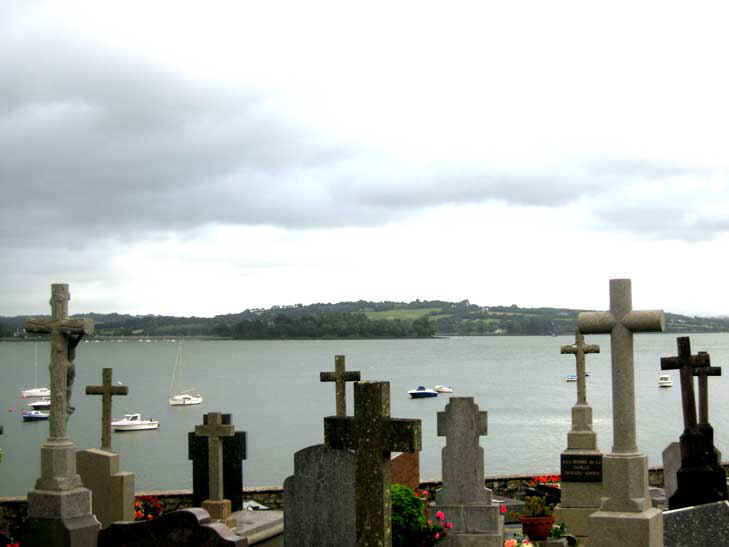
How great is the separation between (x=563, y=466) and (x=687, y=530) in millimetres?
5395

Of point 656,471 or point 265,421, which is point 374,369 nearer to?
point 265,421

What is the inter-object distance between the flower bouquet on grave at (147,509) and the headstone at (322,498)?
416 cm

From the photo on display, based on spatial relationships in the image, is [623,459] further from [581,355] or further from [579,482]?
[581,355]

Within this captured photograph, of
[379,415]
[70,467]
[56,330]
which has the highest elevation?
[56,330]

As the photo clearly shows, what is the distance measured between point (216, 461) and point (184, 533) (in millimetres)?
4195

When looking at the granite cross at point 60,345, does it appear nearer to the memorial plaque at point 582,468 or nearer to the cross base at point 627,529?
the cross base at point 627,529

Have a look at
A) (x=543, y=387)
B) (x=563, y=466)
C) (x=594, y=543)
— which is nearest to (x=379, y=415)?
(x=594, y=543)

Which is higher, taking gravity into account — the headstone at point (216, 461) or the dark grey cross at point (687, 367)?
the dark grey cross at point (687, 367)

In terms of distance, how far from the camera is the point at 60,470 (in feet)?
35.8

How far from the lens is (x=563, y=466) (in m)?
14.7

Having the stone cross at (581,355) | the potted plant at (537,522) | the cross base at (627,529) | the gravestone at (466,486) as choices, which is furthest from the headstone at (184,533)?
the stone cross at (581,355)

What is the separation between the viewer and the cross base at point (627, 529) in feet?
30.2

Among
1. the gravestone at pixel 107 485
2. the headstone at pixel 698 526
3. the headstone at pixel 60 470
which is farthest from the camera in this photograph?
the gravestone at pixel 107 485

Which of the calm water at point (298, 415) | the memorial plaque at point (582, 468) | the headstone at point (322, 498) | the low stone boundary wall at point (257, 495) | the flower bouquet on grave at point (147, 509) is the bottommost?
the calm water at point (298, 415)
